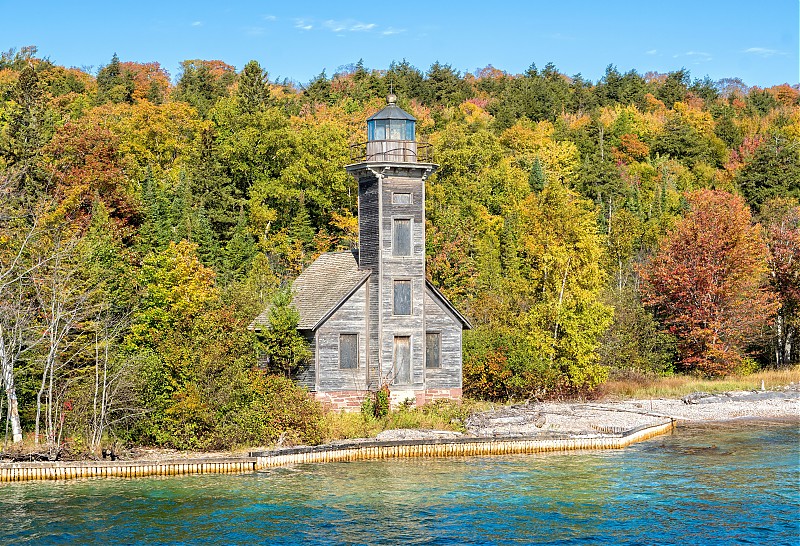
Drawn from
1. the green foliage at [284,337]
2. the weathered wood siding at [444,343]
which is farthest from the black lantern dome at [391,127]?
the green foliage at [284,337]

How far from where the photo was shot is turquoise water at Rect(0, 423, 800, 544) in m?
25.6

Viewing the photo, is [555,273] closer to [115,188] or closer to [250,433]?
[250,433]

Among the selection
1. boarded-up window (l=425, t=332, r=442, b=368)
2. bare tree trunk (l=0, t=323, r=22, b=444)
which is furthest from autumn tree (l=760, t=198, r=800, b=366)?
bare tree trunk (l=0, t=323, r=22, b=444)

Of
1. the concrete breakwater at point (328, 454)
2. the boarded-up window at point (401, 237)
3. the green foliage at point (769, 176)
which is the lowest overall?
the concrete breakwater at point (328, 454)

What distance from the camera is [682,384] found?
176ft

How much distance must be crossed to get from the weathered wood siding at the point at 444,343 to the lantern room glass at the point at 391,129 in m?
6.40

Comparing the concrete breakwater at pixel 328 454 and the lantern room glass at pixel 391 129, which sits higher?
the lantern room glass at pixel 391 129

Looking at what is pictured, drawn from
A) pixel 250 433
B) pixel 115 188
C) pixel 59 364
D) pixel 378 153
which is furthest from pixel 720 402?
pixel 115 188

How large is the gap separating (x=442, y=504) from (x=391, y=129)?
18.2 metres

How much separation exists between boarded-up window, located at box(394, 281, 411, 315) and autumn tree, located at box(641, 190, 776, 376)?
21005 mm

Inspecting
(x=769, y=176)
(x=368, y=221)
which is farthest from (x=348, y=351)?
(x=769, y=176)

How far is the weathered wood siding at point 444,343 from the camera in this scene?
1658 inches

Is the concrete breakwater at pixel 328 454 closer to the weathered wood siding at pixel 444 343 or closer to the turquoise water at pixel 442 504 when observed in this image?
the turquoise water at pixel 442 504

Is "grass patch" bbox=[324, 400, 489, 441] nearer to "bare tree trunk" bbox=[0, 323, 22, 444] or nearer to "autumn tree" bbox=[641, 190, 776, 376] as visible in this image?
"bare tree trunk" bbox=[0, 323, 22, 444]
